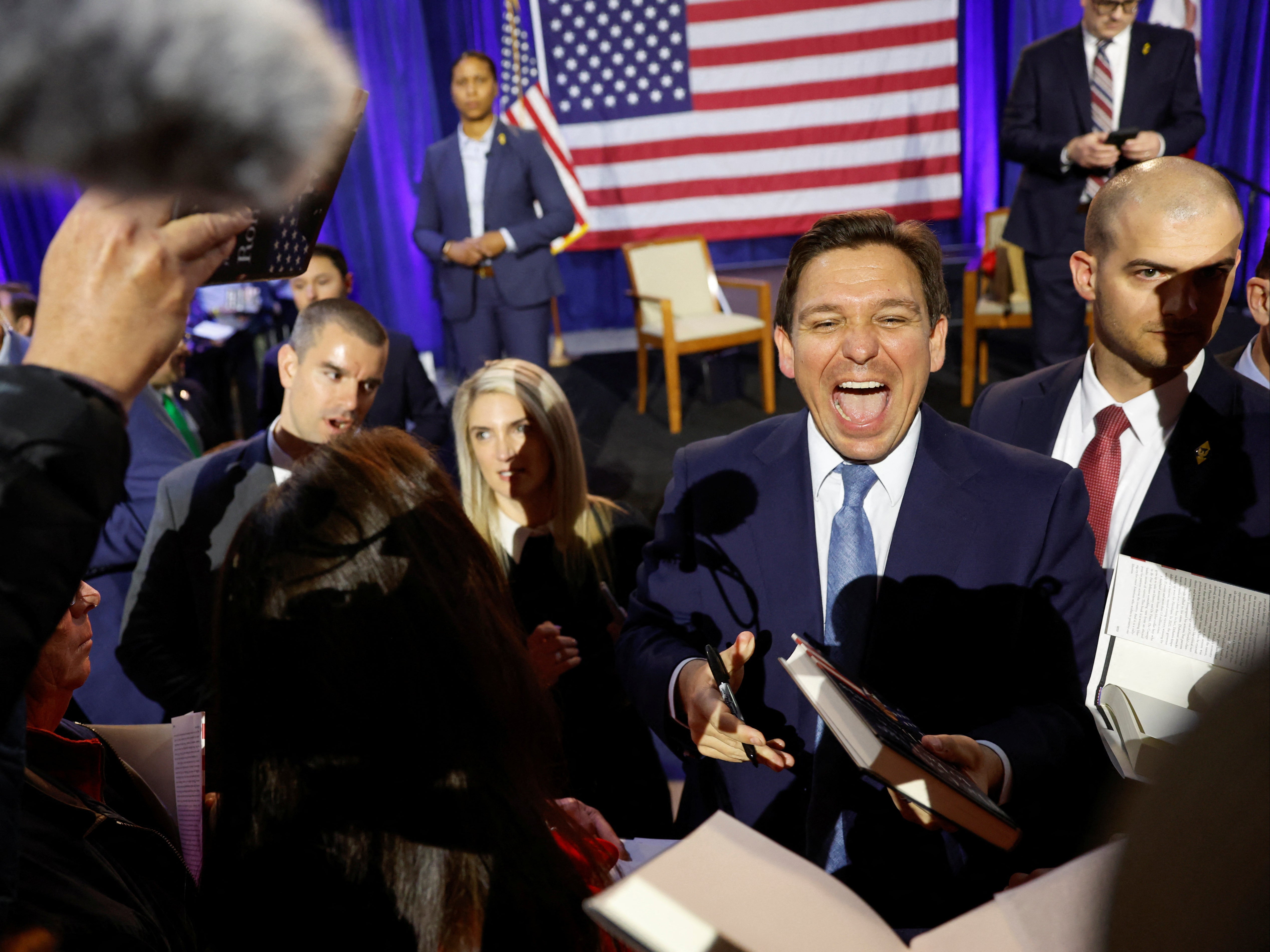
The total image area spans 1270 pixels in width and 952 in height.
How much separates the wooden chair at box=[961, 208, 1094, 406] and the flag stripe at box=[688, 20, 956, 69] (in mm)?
2230

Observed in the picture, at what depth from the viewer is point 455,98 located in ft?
16.0

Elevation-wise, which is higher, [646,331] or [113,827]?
[113,827]

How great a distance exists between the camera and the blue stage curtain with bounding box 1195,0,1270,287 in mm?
6668

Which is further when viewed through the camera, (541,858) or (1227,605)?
(1227,605)

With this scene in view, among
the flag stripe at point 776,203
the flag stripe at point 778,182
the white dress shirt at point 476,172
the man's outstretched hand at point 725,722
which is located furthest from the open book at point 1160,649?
the flag stripe at point 778,182

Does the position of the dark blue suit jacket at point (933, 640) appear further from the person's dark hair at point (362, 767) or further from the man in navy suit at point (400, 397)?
the man in navy suit at point (400, 397)

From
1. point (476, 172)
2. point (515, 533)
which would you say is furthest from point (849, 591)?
point (476, 172)

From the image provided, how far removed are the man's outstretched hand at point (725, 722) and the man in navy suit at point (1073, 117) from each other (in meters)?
2.96

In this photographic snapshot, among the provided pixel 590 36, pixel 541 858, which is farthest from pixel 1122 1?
pixel 590 36

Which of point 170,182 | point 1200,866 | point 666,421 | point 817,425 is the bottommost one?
point 666,421

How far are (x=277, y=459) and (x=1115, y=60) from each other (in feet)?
12.6

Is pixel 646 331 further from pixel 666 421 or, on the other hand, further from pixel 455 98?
pixel 455 98

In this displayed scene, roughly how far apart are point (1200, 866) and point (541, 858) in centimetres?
63

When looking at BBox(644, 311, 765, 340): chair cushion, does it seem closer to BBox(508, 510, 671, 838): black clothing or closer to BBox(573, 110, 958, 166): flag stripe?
BBox(573, 110, 958, 166): flag stripe
